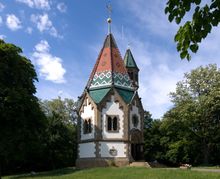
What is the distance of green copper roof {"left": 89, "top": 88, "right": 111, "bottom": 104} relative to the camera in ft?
142

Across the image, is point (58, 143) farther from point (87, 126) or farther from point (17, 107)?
point (17, 107)

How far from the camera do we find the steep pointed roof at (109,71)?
44.4 meters

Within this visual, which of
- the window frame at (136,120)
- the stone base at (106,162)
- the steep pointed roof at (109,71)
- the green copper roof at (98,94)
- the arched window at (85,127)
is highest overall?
the steep pointed roof at (109,71)

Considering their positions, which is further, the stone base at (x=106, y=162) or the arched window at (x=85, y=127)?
the arched window at (x=85, y=127)

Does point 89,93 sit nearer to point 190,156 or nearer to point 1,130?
point 1,130

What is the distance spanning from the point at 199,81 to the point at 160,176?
23.5 m

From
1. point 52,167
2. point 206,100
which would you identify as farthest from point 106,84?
point 52,167

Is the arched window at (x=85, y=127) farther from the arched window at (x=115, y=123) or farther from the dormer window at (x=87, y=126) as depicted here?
the arched window at (x=115, y=123)

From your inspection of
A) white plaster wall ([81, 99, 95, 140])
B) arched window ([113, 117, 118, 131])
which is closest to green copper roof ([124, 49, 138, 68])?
white plaster wall ([81, 99, 95, 140])

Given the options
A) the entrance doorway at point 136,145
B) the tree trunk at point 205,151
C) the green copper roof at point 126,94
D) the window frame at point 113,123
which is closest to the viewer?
the window frame at point 113,123

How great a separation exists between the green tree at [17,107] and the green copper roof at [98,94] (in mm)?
7595

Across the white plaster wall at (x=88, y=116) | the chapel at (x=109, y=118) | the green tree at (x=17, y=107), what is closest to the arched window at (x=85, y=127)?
the chapel at (x=109, y=118)

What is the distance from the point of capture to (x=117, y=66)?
4569cm

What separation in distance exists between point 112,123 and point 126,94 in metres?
3.95
